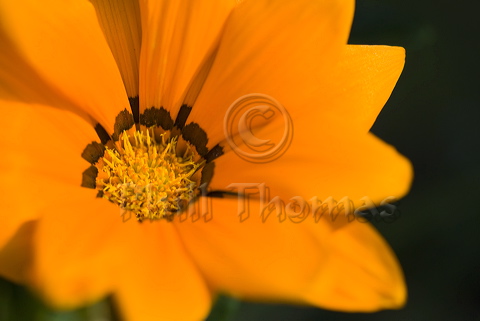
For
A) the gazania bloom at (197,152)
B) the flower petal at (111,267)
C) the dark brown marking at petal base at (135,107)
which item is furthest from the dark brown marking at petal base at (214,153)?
the flower petal at (111,267)

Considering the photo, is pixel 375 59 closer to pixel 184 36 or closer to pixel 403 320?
pixel 184 36

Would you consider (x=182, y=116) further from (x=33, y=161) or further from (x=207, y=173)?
(x=33, y=161)

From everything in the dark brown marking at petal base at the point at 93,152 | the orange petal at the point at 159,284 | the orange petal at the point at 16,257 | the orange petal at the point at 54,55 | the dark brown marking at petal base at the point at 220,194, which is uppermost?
the orange petal at the point at 54,55

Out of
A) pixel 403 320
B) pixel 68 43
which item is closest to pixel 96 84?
pixel 68 43

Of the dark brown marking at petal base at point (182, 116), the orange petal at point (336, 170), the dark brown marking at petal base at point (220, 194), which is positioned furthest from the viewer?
the dark brown marking at petal base at point (182, 116)

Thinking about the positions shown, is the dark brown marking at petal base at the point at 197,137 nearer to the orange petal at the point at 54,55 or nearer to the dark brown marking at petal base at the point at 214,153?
the dark brown marking at petal base at the point at 214,153

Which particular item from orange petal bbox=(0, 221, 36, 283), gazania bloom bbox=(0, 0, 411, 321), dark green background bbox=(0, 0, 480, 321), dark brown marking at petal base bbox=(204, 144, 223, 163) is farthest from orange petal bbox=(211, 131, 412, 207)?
dark green background bbox=(0, 0, 480, 321)

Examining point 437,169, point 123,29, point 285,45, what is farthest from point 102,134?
point 437,169
